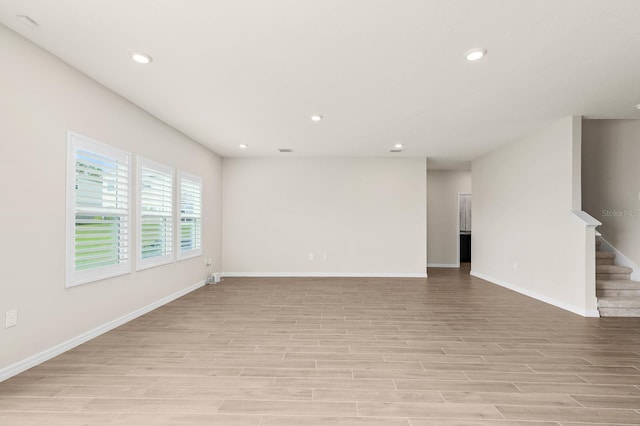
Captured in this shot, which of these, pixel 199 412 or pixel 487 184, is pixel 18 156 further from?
pixel 487 184

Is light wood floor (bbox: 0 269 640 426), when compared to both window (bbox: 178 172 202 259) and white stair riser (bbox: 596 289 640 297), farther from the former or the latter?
window (bbox: 178 172 202 259)

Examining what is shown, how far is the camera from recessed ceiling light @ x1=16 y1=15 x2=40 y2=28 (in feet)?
6.81

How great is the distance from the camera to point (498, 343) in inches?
115

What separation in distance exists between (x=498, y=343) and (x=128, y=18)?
13.9 feet

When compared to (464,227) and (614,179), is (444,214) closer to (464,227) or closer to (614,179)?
(464,227)

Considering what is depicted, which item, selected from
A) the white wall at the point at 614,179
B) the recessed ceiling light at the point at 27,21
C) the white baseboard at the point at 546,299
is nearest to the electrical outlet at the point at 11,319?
the recessed ceiling light at the point at 27,21

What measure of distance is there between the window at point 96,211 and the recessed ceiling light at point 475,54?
3.70 meters

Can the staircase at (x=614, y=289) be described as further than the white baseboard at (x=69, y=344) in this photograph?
Yes

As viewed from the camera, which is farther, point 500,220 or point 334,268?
point 334,268

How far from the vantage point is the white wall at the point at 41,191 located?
2225 mm

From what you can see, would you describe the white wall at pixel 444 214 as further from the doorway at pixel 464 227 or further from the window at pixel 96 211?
the window at pixel 96 211

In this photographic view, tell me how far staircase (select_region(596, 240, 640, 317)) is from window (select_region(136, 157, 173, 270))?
600 cm

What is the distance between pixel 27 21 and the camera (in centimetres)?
212

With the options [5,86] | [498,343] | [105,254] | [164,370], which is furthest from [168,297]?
[498,343]
